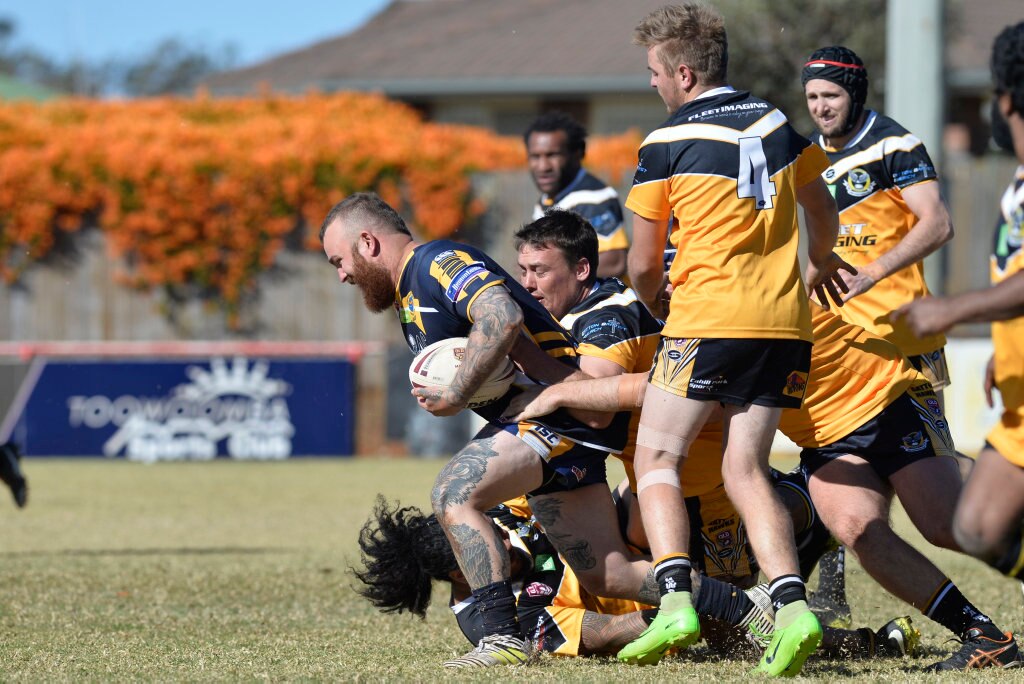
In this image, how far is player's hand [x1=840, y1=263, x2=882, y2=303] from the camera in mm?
5305

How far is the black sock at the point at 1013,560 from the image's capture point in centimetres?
417

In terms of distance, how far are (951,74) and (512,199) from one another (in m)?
9.65

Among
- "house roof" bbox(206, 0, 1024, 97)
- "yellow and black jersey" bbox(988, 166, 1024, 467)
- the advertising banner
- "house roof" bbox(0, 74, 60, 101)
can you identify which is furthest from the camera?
"house roof" bbox(0, 74, 60, 101)

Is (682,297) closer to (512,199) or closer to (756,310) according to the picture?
(756,310)

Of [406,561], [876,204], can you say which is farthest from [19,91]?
[876,204]

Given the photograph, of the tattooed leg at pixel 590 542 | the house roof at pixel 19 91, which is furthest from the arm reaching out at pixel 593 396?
the house roof at pixel 19 91

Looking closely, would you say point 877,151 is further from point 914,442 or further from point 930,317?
point 930,317

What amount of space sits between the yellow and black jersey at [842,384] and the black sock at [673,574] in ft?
2.75

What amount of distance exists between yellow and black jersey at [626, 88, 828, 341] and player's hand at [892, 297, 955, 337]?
0.78 metres

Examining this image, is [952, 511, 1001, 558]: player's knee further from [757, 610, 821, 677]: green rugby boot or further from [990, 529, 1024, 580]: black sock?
[757, 610, 821, 677]: green rugby boot

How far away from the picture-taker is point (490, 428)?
5.16 meters

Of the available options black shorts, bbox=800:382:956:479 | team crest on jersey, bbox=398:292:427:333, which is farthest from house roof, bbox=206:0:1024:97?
team crest on jersey, bbox=398:292:427:333

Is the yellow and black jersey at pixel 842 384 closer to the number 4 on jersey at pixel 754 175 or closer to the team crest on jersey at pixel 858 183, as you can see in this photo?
the number 4 on jersey at pixel 754 175

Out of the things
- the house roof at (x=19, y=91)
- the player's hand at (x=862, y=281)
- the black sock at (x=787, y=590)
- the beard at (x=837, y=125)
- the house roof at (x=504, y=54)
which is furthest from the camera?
the house roof at (x=19, y=91)
